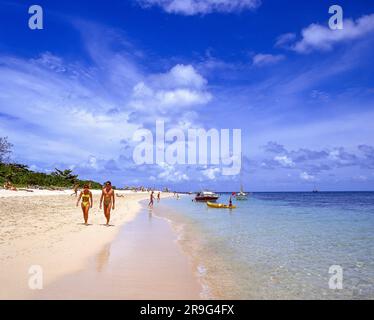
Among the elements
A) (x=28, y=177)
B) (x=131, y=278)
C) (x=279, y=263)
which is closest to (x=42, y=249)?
(x=131, y=278)

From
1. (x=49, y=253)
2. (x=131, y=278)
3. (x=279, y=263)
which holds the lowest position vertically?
(x=279, y=263)

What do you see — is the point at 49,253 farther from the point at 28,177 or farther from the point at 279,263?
the point at 28,177

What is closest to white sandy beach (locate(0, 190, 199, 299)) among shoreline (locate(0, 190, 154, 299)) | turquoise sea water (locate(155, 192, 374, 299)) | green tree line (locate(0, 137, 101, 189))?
shoreline (locate(0, 190, 154, 299))

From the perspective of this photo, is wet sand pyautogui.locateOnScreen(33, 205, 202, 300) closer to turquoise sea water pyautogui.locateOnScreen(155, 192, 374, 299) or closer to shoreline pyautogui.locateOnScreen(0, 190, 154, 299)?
shoreline pyautogui.locateOnScreen(0, 190, 154, 299)

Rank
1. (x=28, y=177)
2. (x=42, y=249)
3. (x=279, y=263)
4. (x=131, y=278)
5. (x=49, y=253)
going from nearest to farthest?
(x=131, y=278), (x=49, y=253), (x=42, y=249), (x=279, y=263), (x=28, y=177)

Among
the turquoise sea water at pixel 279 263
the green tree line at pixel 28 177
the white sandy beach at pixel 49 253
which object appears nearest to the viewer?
the white sandy beach at pixel 49 253

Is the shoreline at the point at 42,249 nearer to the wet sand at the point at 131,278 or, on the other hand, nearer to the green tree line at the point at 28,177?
the wet sand at the point at 131,278

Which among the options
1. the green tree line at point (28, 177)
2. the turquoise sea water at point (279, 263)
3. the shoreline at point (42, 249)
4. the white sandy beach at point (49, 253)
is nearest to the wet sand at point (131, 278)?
the white sandy beach at point (49, 253)

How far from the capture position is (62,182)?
7806 centimetres

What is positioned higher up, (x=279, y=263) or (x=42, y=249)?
(x=42, y=249)

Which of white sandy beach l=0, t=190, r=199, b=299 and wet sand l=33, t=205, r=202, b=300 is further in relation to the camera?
white sandy beach l=0, t=190, r=199, b=299

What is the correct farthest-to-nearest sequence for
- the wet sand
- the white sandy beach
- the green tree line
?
1. the green tree line
2. the white sandy beach
3. the wet sand

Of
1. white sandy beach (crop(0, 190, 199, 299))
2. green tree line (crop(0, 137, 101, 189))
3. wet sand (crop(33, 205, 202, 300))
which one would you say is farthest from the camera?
green tree line (crop(0, 137, 101, 189))
